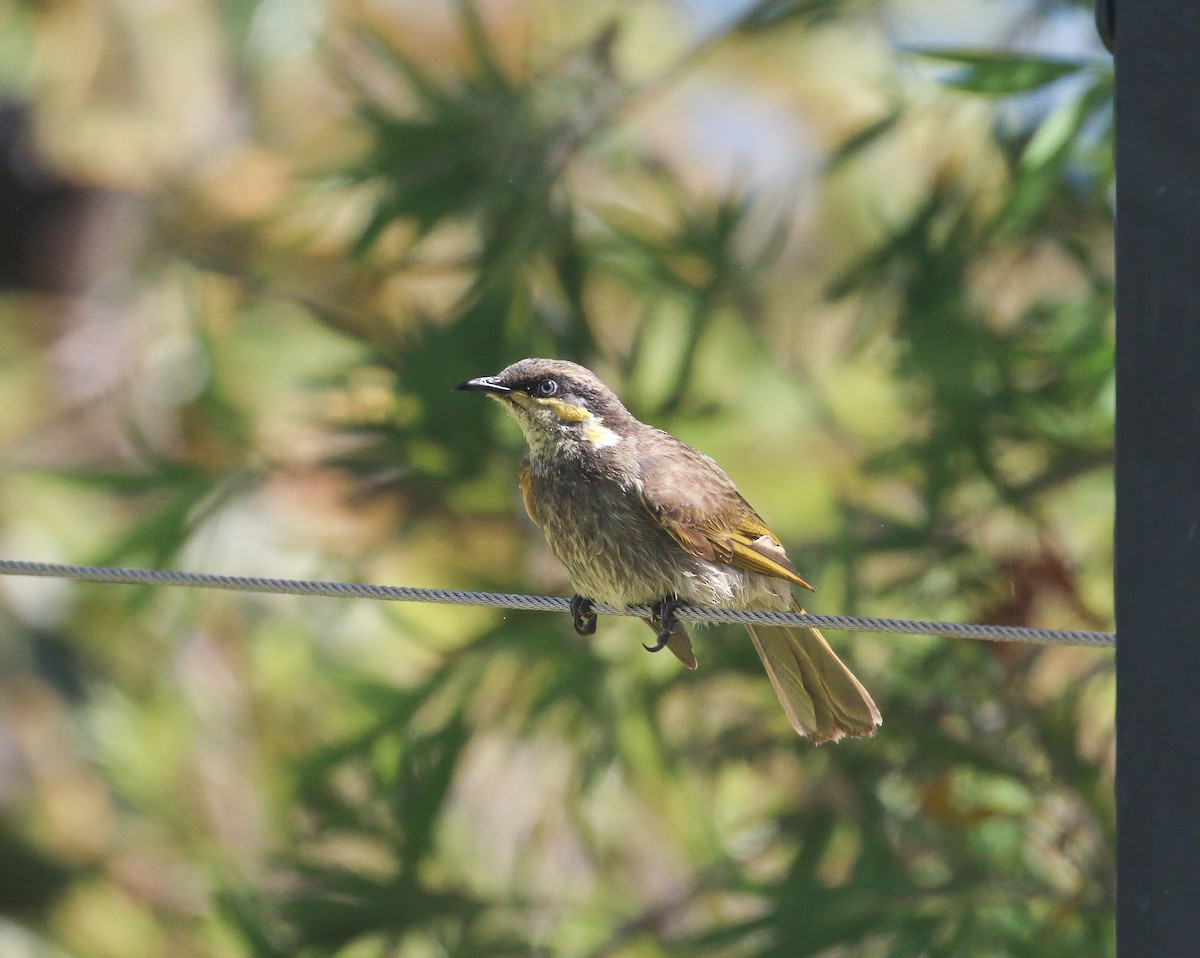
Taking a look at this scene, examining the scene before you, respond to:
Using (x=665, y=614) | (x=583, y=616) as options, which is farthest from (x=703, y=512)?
(x=583, y=616)

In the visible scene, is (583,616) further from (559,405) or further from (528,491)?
(559,405)

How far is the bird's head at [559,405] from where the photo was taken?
3354 millimetres

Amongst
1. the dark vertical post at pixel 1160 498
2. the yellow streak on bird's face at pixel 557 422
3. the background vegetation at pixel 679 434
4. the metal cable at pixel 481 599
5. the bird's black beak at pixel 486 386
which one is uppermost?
the dark vertical post at pixel 1160 498

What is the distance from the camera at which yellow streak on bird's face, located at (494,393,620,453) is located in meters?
3.35

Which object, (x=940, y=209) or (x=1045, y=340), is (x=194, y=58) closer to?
(x=940, y=209)

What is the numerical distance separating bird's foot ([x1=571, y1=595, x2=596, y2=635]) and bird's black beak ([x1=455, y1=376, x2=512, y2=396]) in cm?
48

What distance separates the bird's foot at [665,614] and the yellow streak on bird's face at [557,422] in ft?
1.19

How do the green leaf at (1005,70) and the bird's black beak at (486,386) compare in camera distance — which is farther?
the green leaf at (1005,70)

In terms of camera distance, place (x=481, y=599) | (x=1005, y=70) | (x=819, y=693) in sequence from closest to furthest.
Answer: (x=481, y=599), (x=819, y=693), (x=1005, y=70)

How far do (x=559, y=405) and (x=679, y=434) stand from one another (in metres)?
1.78

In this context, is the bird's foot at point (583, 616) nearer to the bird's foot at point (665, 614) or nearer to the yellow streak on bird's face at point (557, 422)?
the bird's foot at point (665, 614)

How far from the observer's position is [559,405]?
3.38 m

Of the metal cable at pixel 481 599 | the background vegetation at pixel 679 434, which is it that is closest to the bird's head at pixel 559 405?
the metal cable at pixel 481 599

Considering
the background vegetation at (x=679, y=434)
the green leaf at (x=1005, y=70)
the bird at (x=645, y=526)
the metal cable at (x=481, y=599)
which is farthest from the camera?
the background vegetation at (x=679, y=434)
